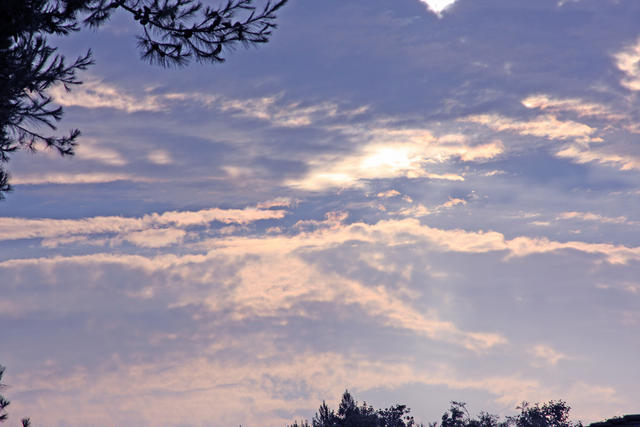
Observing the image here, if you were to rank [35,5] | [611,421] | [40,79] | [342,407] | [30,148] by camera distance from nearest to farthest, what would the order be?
[35,5] → [40,79] → [30,148] → [611,421] → [342,407]

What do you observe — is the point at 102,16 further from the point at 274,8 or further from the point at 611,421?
the point at 611,421

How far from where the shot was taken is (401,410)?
280ft

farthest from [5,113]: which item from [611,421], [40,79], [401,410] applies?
[401,410]

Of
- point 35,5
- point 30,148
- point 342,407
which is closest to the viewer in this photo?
point 35,5

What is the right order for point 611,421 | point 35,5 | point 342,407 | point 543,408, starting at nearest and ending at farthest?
point 35,5
point 611,421
point 342,407
point 543,408

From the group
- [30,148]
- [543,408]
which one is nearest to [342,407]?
[543,408]

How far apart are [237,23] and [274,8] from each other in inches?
38.7

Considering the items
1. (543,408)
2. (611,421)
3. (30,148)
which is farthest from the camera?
(543,408)

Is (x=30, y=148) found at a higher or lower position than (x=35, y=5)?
lower

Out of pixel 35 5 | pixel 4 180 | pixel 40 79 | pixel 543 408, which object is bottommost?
pixel 543 408

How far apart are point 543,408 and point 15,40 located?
277 ft

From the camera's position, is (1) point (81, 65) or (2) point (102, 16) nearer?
(2) point (102, 16)

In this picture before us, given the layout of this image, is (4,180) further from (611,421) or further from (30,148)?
(611,421)

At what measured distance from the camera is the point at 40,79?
1497 cm
